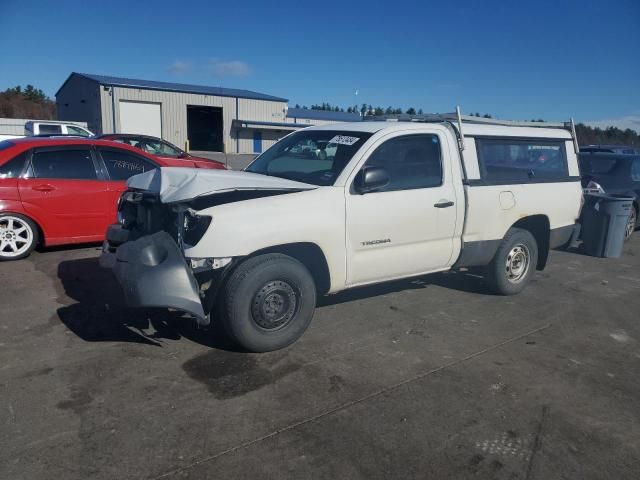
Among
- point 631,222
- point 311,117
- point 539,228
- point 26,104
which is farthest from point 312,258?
point 26,104

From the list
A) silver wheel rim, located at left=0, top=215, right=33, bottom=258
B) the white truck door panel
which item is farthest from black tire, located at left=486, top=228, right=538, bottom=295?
silver wheel rim, located at left=0, top=215, right=33, bottom=258

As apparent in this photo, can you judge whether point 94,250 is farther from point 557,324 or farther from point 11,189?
point 557,324

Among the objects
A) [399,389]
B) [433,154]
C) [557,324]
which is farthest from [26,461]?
[557,324]

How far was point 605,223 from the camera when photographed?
8352 millimetres

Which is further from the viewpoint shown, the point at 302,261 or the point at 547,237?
the point at 547,237

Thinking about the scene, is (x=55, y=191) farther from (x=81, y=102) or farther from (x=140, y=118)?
(x=81, y=102)

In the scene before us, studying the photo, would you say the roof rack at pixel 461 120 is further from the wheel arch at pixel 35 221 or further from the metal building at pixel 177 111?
the metal building at pixel 177 111

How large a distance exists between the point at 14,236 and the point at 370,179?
4.88 m

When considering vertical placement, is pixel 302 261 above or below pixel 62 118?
below

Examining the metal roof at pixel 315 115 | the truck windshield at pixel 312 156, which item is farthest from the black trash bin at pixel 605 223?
the metal roof at pixel 315 115

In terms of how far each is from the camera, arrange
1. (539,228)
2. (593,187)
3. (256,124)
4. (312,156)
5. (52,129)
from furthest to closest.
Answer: (256,124) → (52,129) → (593,187) → (539,228) → (312,156)

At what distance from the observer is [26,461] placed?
2.78 metres

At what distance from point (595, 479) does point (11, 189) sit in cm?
680

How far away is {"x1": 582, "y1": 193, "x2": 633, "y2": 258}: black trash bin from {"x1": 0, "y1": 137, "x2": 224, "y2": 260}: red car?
24.0 ft
